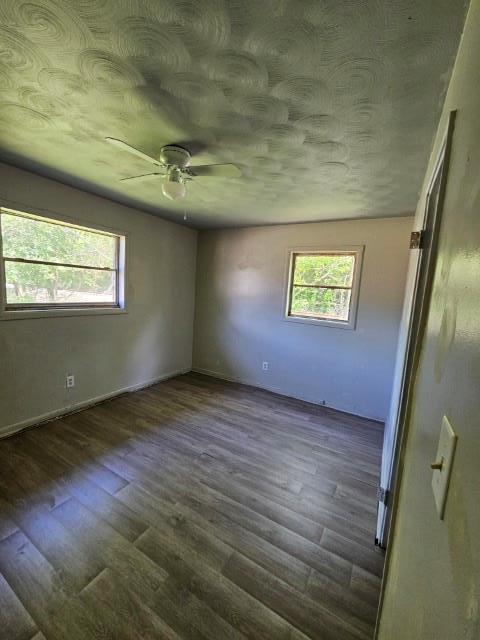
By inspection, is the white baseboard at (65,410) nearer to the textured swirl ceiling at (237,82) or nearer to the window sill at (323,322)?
the window sill at (323,322)

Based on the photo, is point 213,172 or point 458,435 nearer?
point 458,435

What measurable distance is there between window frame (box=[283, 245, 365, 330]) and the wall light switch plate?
3.01 metres

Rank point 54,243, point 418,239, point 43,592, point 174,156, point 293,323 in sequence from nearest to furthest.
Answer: point 43,592, point 418,239, point 174,156, point 54,243, point 293,323

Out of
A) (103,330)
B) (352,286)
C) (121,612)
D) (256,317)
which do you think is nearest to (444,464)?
(121,612)

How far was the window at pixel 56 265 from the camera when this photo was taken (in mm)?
2465

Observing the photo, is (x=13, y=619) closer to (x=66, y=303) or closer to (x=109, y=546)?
(x=109, y=546)

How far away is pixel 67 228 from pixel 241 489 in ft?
9.86

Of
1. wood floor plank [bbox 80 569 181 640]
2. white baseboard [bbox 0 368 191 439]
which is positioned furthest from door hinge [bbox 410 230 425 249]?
white baseboard [bbox 0 368 191 439]

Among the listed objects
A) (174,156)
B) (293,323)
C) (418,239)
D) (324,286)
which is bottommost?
(293,323)

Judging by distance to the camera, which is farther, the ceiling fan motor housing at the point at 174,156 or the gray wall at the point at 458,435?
the ceiling fan motor housing at the point at 174,156

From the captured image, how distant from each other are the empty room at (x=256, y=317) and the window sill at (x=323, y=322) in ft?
0.13

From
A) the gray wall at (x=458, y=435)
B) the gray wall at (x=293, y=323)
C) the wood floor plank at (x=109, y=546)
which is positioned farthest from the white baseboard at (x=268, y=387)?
the gray wall at (x=458, y=435)

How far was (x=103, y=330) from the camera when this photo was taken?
325 cm

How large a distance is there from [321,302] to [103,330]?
9.08 ft
